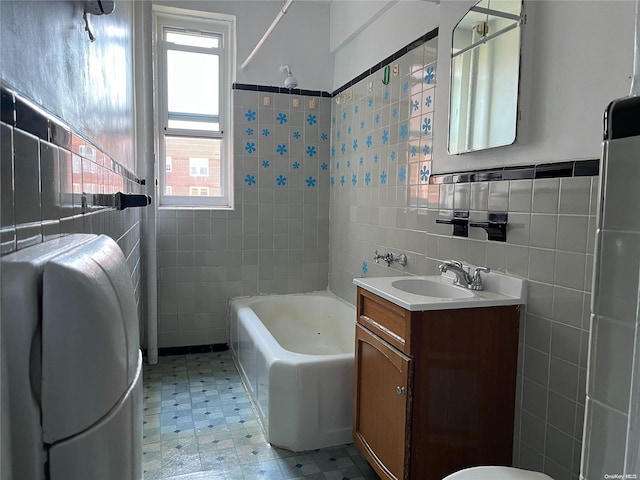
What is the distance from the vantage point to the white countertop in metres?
1.55

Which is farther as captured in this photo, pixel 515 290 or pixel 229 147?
pixel 229 147

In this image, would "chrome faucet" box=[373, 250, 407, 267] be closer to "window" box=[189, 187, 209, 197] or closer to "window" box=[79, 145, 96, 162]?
"window" box=[189, 187, 209, 197]

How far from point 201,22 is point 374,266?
7.72 feet

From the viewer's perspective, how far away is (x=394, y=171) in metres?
2.64

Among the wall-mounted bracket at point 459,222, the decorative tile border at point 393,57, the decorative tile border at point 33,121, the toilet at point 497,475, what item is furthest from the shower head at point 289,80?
the toilet at point 497,475

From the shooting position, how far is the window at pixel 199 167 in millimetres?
3457

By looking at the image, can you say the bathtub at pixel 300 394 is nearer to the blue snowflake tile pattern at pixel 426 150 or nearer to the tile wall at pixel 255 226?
the tile wall at pixel 255 226

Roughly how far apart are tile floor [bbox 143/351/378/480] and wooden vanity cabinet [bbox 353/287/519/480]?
0.38 meters

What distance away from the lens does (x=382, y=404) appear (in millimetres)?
1770

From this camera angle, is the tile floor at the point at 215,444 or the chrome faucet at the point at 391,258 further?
the chrome faucet at the point at 391,258

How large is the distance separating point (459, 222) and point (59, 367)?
5.90 ft

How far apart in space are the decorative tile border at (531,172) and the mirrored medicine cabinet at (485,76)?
0.11 metres

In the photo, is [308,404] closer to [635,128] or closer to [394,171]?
[394,171]

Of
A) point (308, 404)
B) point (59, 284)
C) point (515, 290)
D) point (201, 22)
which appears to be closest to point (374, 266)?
point (308, 404)
